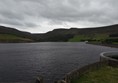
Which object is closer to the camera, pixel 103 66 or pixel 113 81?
pixel 113 81

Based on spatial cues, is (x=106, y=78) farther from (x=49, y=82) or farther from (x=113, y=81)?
(x=49, y=82)

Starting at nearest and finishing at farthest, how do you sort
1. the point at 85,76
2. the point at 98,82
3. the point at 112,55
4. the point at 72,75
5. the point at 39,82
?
1. the point at 39,82
2. the point at 98,82
3. the point at 72,75
4. the point at 85,76
5. the point at 112,55

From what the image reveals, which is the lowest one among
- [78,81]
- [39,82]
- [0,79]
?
[0,79]

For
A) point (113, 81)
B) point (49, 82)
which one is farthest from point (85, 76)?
point (49, 82)

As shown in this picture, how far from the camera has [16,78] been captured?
1848 inches

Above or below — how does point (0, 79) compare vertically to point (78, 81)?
below

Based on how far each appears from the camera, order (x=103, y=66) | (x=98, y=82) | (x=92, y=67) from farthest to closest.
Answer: (x=103, y=66), (x=92, y=67), (x=98, y=82)

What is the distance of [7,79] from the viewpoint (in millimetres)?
46250

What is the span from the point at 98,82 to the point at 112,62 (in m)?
18.3

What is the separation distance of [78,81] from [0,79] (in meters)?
25.4

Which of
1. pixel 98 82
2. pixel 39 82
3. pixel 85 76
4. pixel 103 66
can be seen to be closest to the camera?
pixel 39 82

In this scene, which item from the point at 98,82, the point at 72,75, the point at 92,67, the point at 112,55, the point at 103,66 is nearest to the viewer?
the point at 98,82

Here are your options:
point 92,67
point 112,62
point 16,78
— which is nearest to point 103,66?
point 112,62

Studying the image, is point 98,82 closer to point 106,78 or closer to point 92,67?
point 106,78
